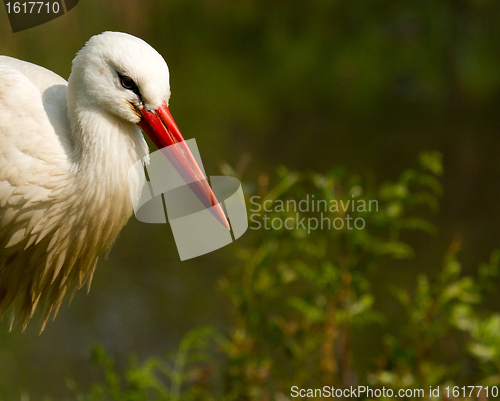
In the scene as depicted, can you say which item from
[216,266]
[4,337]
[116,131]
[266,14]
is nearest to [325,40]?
[266,14]

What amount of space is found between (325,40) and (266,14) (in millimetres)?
1439

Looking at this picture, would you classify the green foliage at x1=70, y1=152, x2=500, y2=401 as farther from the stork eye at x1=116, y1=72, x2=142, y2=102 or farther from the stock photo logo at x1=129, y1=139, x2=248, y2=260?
the stork eye at x1=116, y1=72, x2=142, y2=102

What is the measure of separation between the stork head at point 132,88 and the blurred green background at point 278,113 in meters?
1.27

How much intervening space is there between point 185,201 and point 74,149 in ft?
1.05

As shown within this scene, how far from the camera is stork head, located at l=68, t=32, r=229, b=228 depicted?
52.0 inches

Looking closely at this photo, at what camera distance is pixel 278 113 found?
7.31 metres

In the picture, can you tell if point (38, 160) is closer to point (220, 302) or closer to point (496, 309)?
point (220, 302)

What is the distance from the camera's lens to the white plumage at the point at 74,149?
135 cm

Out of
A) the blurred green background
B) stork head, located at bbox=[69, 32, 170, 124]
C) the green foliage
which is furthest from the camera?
the blurred green background

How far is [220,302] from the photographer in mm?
3721
